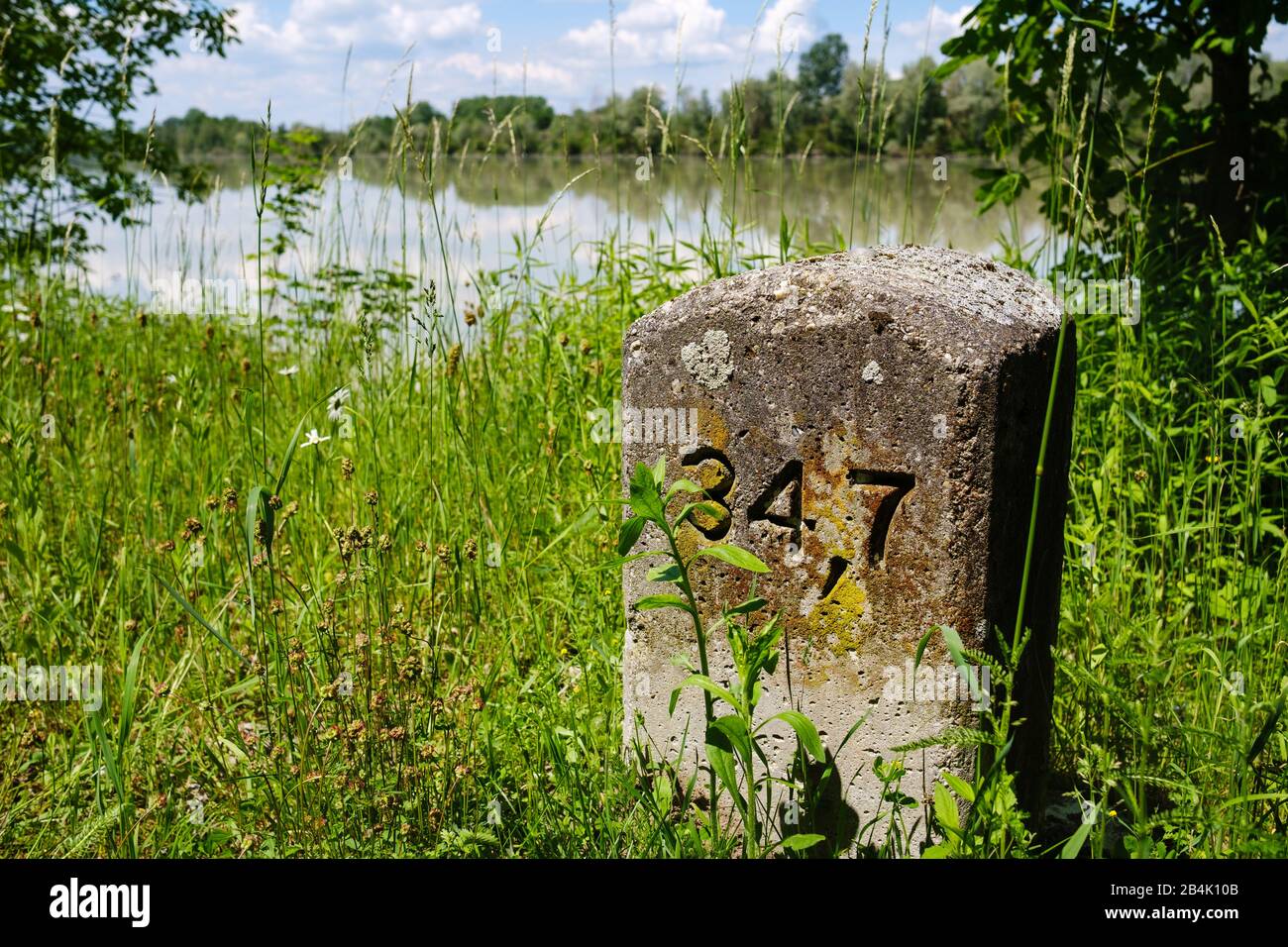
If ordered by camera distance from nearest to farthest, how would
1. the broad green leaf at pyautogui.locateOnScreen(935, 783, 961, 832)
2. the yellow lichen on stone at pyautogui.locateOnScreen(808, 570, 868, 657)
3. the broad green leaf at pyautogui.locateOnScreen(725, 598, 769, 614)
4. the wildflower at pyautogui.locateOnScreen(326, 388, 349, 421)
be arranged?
1. the broad green leaf at pyautogui.locateOnScreen(935, 783, 961, 832)
2. the broad green leaf at pyautogui.locateOnScreen(725, 598, 769, 614)
3. the yellow lichen on stone at pyautogui.locateOnScreen(808, 570, 868, 657)
4. the wildflower at pyautogui.locateOnScreen(326, 388, 349, 421)

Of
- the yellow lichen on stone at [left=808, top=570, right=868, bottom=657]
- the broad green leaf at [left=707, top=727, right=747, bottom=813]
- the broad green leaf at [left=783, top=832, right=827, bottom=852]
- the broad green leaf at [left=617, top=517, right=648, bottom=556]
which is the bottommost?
the broad green leaf at [left=783, top=832, right=827, bottom=852]

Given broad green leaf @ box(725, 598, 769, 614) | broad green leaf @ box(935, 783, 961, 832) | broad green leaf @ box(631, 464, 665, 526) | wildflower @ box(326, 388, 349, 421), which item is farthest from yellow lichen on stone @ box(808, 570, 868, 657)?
wildflower @ box(326, 388, 349, 421)

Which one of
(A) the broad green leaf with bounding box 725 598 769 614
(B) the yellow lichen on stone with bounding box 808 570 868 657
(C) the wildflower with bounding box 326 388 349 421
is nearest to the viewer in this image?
(A) the broad green leaf with bounding box 725 598 769 614

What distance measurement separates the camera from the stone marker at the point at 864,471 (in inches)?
85.3

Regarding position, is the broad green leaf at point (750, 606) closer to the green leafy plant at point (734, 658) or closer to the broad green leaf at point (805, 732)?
the green leafy plant at point (734, 658)

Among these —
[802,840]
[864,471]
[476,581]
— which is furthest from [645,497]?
[476,581]

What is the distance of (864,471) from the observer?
7.35 ft

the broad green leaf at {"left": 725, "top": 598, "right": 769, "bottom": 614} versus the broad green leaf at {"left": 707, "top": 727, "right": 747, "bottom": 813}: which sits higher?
the broad green leaf at {"left": 725, "top": 598, "right": 769, "bottom": 614}

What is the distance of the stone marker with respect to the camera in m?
2.17

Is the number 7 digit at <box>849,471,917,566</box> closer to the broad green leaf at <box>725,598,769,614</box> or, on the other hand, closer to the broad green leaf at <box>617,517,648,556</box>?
the broad green leaf at <box>725,598,769,614</box>

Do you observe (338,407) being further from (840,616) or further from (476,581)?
(840,616)
